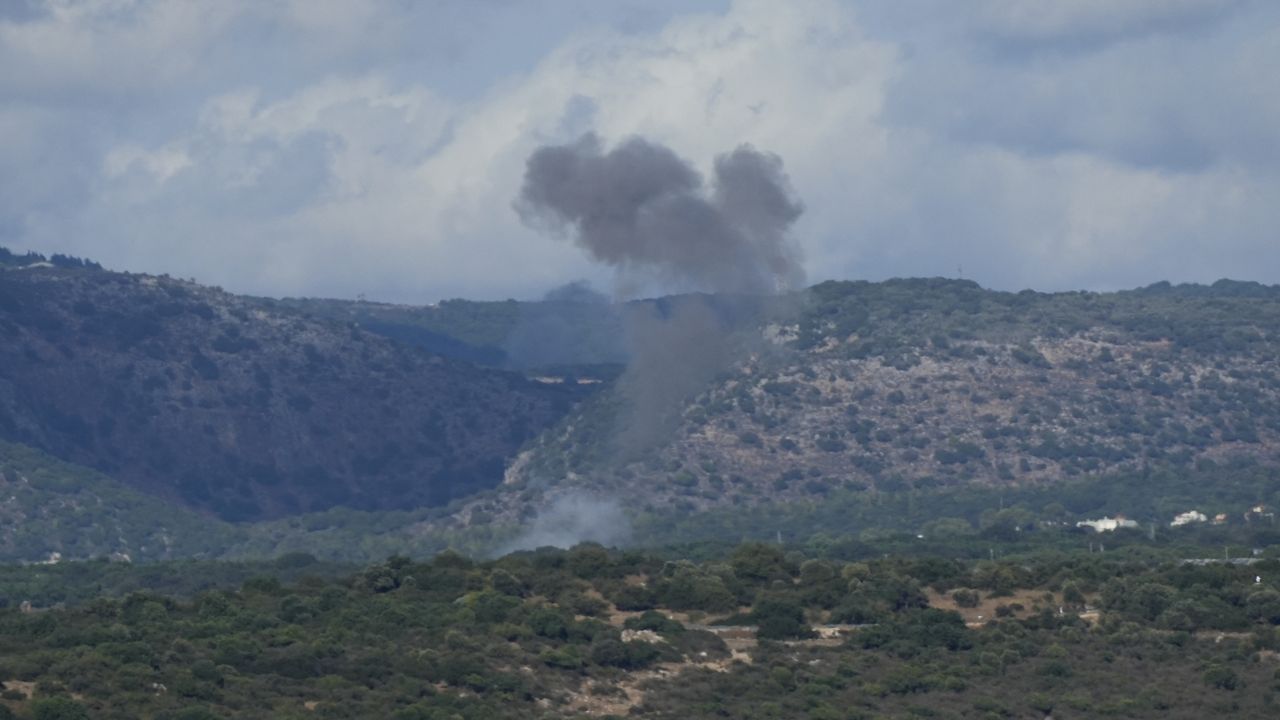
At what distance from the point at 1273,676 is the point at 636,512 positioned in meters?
93.1

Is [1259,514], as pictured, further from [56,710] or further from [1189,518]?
[56,710]

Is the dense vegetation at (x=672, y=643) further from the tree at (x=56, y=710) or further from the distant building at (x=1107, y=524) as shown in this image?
the distant building at (x=1107, y=524)

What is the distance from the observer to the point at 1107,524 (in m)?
163

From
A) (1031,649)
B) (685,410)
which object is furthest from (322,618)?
(685,410)

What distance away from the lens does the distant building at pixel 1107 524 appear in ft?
521

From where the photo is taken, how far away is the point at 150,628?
8856cm

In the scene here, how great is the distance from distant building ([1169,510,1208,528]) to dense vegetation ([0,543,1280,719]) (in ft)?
169

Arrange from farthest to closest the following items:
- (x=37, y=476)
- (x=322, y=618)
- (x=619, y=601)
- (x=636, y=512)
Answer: (x=37, y=476) < (x=636, y=512) < (x=619, y=601) < (x=322, y=618)

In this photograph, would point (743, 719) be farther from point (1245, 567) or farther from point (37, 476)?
point (37, 476)

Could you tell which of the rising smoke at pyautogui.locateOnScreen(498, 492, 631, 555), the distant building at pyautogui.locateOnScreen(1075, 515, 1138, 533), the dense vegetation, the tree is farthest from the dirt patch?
the distant building at pyautogui.locateOnScreen(1075, 515, 1138, 533)

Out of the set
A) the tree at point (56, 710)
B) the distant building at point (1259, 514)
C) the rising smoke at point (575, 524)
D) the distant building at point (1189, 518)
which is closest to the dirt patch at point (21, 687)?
the tree at point (56, 710)

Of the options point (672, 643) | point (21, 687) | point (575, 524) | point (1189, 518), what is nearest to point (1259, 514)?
point (1189, 518)

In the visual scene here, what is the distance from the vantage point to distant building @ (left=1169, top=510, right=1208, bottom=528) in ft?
541

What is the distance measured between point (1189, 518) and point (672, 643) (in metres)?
78.8
